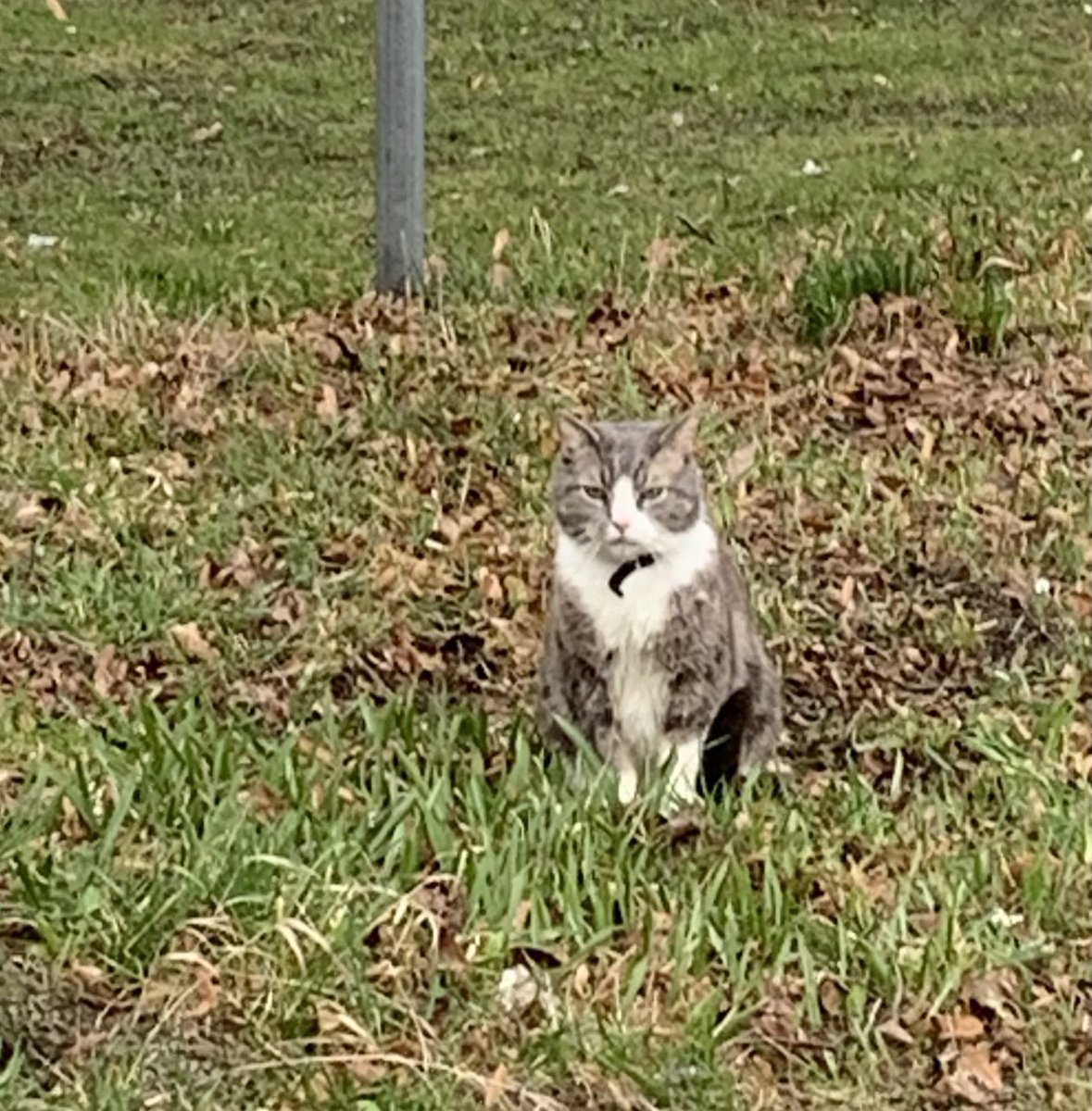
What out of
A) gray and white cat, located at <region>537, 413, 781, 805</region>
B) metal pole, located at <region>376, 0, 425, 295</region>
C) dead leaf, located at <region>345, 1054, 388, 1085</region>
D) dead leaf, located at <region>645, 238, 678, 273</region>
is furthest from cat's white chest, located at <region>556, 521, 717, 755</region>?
dead leaf, located at <region>645, 238, 678, 273</region>

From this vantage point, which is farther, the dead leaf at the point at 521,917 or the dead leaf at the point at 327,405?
the dead leaf at the point at 327,405

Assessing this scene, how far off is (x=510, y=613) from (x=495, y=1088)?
2.08 metres

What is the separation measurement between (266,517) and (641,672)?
5.47 feet

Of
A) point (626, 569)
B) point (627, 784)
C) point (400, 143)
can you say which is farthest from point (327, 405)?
point (627, 784)

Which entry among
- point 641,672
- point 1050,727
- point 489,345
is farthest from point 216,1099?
point 489,345

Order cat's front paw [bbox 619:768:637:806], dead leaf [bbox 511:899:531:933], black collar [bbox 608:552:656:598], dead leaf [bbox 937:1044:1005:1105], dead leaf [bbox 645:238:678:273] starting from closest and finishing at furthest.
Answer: dead leaf [bbox 937:1044:1005:1105]
dead leaf [bbox 511:899:531:933]
cat's front paw [bbox 619:768:637:806]
black collar [bbox 608:552:656:598]
dead leaf [bbox 645:238:678:273]

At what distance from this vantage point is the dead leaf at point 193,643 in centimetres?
513

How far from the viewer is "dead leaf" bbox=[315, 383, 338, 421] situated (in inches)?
249

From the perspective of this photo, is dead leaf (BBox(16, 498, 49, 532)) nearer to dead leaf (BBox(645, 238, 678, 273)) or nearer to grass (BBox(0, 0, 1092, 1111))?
grass (BBox(0, 0, 1092, 1111))

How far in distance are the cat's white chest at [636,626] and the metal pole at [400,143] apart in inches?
109

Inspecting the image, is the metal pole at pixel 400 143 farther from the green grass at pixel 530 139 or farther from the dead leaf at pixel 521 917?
the dead leaf at pixel 521 917

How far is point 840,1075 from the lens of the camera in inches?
141

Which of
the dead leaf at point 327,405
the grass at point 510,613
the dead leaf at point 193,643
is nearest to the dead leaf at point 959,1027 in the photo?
the grass at point 510,613

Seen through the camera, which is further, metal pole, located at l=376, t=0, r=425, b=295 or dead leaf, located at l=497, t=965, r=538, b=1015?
metal pole, located at l=376, t=0, r=425, b=295
